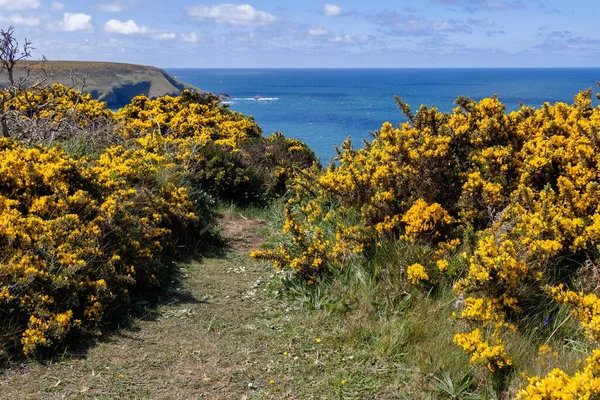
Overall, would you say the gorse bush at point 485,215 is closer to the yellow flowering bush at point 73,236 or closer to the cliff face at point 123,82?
the yellow flowering bush at point 73,236

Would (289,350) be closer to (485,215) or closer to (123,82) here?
(485,215)

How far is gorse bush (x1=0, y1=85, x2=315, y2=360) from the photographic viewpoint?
3.91 metres

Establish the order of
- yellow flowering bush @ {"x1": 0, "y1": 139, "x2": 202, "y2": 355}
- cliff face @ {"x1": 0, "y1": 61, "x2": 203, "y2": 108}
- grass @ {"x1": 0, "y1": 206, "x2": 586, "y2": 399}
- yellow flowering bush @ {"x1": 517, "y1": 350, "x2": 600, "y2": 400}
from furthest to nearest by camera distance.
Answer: cliff face @ {"x1": 0, "y1": 61, "x2": 203, "y2": 108} → yellow flowering bush @ {"x1": 0, "y1": 139, "x2": 202, "y2": 355} → grass @ {"x1": 0, "y1": 206, "x2": 586, "y2": 399} → yellow flowering bush @ {"x1": 517, "y1": 350, "x2": 600, "y2": 400}

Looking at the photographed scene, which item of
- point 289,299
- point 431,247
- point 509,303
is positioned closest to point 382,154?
point 431,247

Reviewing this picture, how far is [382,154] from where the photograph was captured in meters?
5.59

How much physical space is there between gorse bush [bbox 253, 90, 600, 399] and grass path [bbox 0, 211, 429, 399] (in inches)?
24.6

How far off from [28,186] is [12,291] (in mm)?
1476

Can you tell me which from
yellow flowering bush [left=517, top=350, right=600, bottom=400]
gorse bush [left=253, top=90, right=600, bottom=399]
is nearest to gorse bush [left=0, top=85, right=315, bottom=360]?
gorse bush [left=253, top=90, right=600, bottom=399]

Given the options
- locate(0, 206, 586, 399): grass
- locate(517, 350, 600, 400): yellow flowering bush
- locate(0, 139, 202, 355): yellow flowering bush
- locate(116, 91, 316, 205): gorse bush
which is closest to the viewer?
locate(517, 350, 600, 400): yellow flowering bush

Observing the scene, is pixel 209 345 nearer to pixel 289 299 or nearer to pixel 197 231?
pixel 289 299

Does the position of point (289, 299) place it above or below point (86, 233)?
below

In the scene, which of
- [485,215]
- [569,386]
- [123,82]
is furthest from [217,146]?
[123,82]

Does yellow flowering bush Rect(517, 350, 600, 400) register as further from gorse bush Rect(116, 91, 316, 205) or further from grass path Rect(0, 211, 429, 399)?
gorse bush Rect(116, 91, 316, 205)

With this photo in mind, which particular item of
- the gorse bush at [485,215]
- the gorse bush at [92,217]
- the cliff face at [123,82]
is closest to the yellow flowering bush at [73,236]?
the gorse bush at [92,217]
